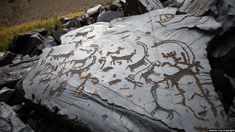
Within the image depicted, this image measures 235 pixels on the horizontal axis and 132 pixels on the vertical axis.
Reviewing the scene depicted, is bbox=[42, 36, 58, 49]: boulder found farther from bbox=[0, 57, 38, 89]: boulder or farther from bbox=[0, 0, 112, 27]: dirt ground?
bbox=[0, 0, 112, 27]: dirt ground

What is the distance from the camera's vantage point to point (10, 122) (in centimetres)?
247

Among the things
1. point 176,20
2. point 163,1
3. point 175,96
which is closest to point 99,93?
point 175,96

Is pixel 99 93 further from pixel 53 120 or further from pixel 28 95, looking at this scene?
pixel 28 95

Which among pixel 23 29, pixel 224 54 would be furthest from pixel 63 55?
pixel 23 29

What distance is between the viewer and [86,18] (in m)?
4.63

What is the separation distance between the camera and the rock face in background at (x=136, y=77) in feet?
6.97

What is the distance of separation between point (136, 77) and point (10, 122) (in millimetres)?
1126

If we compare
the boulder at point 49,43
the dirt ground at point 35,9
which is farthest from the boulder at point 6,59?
the dirt ground at point 35,9

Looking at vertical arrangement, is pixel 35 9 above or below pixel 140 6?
below

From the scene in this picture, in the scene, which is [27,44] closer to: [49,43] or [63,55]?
[49,43]

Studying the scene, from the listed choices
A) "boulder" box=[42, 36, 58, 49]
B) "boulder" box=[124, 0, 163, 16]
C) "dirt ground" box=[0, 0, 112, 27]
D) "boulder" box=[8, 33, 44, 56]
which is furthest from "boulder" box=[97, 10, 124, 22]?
"dirt ground" box=[0, 0, 112, 27]

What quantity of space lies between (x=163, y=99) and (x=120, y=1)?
2.77 meters

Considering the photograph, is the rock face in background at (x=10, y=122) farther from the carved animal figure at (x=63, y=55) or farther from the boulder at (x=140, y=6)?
the boulder at (x=140, y=6)

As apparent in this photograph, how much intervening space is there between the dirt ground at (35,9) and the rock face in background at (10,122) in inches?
Answer: 148
